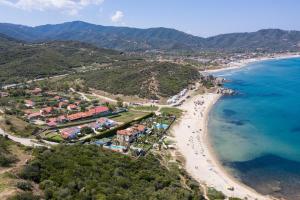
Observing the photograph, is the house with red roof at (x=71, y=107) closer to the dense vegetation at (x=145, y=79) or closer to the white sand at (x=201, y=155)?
the dense vegetation at (x=145, y=79)

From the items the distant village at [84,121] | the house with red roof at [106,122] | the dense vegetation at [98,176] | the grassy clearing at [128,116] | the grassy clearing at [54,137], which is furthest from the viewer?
the grassy clearing at [128,116]

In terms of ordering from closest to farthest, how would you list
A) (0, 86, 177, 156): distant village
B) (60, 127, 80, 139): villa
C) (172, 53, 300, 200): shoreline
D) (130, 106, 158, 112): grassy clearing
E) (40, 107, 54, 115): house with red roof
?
(172, 53, 300, 200): shoreline → (0, 86, 177, 156): distant village → (60, 127, 80, 139): villa → (40, 107, 54, 115): house with red roof → (130, 106, 158, 112): grassy clearing

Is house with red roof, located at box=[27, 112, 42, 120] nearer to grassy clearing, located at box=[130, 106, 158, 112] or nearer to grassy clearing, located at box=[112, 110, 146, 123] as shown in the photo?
grassy clearing, located at box=[112, 110, 146, 123]

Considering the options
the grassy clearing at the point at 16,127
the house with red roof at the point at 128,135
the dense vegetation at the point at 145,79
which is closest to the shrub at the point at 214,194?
the house with red roof at the point at 128,135

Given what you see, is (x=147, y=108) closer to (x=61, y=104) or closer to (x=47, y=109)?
(x=61, y=104)

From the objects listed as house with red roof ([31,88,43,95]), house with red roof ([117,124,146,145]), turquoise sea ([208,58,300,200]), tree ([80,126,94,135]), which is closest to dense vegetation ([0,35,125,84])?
house with red roof ([31,88,43,95])

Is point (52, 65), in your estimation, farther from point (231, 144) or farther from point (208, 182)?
point (208, 182)
